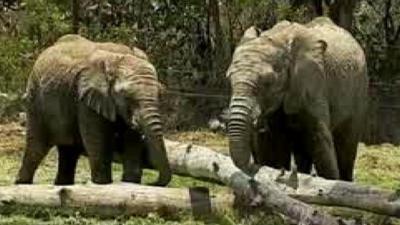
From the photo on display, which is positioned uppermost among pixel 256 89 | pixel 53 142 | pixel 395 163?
pixel 256 89

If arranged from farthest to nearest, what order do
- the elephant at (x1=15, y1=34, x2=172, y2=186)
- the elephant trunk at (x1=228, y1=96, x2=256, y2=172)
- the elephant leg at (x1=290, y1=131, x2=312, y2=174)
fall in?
1. the elephant leg at (x1=290, y1=131, x2=312, y2=174)
2. the elephant at (x1=15, y1=34, x2=172, y2=186)
3. the elephant trunk at (x1=228, y1=96, x2=256, y2=172)

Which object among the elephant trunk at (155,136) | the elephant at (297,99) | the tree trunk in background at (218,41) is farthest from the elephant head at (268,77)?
the tree trunk in background at (218,41)

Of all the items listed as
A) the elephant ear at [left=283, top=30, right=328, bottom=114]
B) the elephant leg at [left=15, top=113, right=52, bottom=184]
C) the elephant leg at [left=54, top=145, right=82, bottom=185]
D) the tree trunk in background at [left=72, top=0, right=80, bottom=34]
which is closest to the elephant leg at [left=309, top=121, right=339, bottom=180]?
the elephant ear at [left=283, top=30, right=328, bottom=114]

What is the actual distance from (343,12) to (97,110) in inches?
387

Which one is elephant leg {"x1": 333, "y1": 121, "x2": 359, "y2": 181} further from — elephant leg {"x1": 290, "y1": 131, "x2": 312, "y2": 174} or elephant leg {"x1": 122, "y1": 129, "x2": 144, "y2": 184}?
elephant leg {"x1": 122, "y1": 129, "x2": 144, "y2": 184}

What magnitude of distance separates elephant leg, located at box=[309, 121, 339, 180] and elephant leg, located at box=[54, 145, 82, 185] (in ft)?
7.95

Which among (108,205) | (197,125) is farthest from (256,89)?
(197,125)

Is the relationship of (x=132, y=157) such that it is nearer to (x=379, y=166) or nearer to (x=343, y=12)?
(x=379, y=166)

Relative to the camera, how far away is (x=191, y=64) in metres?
18.0

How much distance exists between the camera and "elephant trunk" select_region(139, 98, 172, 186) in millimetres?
8008

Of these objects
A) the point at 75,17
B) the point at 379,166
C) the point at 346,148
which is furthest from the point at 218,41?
the point at 346,148

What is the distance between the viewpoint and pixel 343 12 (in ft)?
58.0

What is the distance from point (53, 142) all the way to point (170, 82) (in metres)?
7.53

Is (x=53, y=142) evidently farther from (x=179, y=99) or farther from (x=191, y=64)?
(x=191, y=64)
